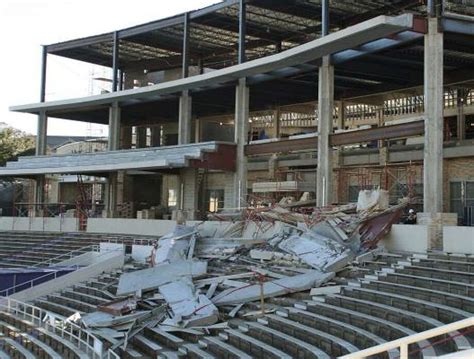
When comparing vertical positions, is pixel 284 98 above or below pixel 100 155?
above

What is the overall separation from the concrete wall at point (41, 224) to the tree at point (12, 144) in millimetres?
28926

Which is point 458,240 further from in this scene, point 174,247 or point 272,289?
point 174,247

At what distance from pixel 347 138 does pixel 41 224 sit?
21278mm

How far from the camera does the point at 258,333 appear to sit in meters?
14.1

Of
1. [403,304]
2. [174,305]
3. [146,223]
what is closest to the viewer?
[403,304]

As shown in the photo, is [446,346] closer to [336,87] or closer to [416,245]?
[416,245]

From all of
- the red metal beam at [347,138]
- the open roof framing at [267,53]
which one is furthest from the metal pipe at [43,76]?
the red metal beam at [347,138]

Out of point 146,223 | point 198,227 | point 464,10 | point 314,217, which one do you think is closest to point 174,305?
point 314,217

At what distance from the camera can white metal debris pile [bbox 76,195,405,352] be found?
55.2 ft

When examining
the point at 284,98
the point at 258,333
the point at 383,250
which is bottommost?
the point at 258,333

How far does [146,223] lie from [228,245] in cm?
1016

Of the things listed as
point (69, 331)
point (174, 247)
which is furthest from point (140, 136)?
point (69, 331)

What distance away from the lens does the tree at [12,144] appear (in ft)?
230

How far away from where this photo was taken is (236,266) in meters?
21.8
